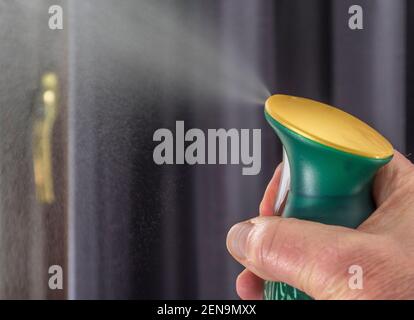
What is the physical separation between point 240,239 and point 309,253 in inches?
3.2

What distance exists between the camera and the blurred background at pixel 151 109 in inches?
29.5

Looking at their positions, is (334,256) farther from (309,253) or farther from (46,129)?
(46,129)

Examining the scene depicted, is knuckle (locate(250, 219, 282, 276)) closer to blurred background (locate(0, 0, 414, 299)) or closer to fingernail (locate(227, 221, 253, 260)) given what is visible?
fingernail (locate(227, 221, 253, 260))

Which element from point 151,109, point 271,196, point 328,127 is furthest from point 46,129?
point 328,127

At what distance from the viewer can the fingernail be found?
50 centimetres

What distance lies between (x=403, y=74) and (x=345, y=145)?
1.18 ft

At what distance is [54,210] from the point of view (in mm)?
773

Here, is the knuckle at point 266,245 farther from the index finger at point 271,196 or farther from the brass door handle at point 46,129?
the brass door handle at point 46,129

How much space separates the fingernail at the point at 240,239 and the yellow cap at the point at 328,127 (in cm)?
11

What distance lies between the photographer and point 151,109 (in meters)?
0.76

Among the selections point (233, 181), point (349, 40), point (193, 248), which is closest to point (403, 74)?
point (349, 40)

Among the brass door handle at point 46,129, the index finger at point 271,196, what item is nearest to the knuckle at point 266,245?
the index finger at point 271,196

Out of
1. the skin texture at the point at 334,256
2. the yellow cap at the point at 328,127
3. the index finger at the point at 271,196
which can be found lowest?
the skin texture at the point at 334,256

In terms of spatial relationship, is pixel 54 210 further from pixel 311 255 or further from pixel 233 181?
pixel 311 255
